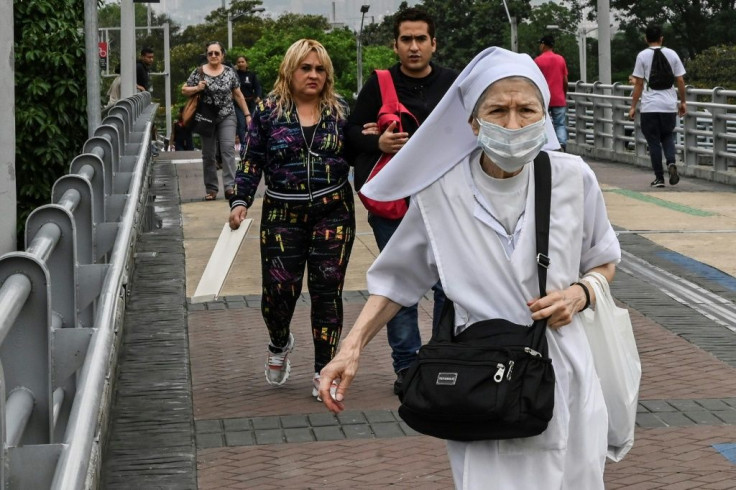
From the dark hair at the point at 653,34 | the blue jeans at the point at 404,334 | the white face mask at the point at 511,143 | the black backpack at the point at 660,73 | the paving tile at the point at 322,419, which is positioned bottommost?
the paving tile at the point at 322,419

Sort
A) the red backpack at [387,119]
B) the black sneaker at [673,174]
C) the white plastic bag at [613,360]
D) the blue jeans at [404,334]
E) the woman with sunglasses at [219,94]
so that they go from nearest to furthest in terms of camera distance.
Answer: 1. the white plastic bag at [613,360]
2. the red backpack at [387,119]
3. the blue jeans at [404,334]
4. the woman with sunglasses at [219,94]
5. the black sneaker at [673,174]

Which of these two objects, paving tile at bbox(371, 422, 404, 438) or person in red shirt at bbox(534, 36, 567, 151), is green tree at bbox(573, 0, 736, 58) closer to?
person in red shirt at bbox(534, 36, 567, 151)

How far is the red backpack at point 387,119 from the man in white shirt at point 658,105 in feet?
33.5

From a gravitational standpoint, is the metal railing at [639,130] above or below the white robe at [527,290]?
above

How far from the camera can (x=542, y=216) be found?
12.1 ft

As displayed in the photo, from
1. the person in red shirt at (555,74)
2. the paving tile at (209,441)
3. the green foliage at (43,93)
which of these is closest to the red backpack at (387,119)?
the paving tile at (209,441)

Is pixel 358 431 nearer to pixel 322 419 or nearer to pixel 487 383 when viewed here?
pixel 322 419

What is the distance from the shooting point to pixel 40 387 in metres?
4.14

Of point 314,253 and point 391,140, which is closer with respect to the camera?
point 391,140

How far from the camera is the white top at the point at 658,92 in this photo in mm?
17000

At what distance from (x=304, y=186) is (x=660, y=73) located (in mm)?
10458

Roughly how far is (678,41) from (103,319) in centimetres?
8567

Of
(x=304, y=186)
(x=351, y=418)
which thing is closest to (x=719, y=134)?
(x=304, y=186)

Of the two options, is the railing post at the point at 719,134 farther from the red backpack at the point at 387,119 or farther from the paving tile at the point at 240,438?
the paving tile at the point at 240,438
